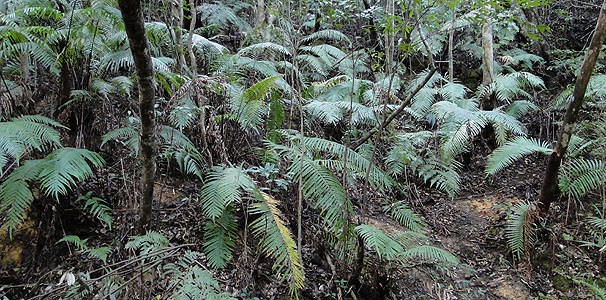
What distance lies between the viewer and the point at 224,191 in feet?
9.03

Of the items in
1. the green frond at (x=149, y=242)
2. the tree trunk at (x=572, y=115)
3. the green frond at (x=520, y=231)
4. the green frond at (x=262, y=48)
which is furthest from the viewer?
the green frond at (x=262, y=48)

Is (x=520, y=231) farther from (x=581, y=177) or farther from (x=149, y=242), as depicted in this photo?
(x=149, y=242)

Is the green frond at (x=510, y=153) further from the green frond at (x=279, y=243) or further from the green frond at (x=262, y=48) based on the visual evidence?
the green frond at (x=262, y=48)

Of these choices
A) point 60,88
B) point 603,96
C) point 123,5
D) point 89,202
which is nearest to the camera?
point 123,5

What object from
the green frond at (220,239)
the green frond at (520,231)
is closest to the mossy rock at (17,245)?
the green frond at (220,239)

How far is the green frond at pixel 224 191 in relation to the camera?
2746 millimetres

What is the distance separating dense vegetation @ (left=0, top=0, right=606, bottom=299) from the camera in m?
2.64

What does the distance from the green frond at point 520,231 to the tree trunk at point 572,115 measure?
0.76ft

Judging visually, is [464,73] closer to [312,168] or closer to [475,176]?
[475,176]

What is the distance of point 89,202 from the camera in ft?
9.40

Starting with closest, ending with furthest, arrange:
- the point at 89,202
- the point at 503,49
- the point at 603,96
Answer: the point at 89,202 → the point at 603,96 → the point at 503,49

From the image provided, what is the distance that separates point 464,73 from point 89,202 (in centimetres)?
840

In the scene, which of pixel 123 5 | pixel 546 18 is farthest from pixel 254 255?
pixel 546 18

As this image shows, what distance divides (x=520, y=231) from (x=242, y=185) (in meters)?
3.09
